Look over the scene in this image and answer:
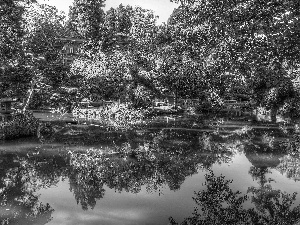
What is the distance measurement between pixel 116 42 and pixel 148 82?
2038 cm

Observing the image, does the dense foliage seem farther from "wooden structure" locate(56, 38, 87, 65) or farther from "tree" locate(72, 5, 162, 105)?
"wooden structure" locate(56, 38, 87, 65)

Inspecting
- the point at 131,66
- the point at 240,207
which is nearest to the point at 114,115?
the point at 131,66

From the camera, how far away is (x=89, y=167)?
36.7 ft

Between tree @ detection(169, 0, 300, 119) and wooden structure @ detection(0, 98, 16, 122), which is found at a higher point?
tree @ detection(169, 0, 300, 119)

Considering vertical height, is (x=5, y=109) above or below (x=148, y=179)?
above

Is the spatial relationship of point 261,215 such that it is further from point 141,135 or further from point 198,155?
point 141,135

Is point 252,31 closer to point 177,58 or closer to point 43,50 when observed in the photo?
point 43,50

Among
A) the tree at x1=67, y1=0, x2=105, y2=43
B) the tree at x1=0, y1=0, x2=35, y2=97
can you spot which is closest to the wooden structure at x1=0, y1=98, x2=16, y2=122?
the tree at x1=0, y1=0, x2=35, y2=97

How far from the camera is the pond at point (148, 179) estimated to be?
24.1 ft

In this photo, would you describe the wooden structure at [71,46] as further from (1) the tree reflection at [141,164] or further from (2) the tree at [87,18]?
(1) the tree reflection at [141,164]

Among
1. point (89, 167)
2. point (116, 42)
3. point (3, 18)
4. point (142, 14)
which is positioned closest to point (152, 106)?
point (142, 14)

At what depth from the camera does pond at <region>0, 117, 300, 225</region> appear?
734 cm

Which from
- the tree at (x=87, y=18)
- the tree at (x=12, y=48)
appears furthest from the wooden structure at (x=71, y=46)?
the tree at (x=12, y=48)

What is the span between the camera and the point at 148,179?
1003cm
